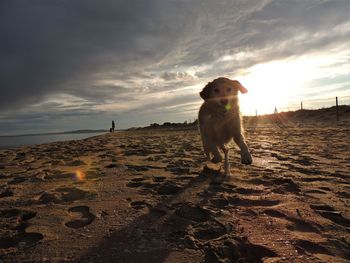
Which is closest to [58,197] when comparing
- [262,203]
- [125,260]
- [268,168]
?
[125,260]

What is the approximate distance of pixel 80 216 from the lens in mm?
3723

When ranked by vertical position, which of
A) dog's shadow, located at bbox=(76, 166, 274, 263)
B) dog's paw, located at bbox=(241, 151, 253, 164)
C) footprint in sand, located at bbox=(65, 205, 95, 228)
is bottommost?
dog's shadow, located at bbox=(76, 166, 274, 263)

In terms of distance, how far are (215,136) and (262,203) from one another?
2.82m

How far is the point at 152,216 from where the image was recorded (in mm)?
3656

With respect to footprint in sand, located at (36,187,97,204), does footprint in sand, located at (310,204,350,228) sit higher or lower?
lower

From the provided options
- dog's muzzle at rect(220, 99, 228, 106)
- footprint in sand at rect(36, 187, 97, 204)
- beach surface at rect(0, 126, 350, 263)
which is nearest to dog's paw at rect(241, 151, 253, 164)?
beach surface at rect(0, 126, 350, 263)

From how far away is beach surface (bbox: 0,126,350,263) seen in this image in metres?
2.79

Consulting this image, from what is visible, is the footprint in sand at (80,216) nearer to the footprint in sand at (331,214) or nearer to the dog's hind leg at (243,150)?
the footprint in sand at (331,214)

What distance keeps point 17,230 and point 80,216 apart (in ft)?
2.11

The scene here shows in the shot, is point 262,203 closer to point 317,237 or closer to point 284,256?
point 317,237

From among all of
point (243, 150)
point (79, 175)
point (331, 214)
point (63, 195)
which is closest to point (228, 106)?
point (243, 150)

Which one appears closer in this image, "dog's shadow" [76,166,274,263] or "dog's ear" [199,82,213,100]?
"dog's shadow" [76,166,274,263]

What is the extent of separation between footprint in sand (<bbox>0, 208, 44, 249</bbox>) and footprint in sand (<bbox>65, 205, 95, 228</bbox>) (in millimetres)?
370

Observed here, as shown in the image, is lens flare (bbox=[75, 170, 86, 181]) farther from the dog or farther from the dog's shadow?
the dog
